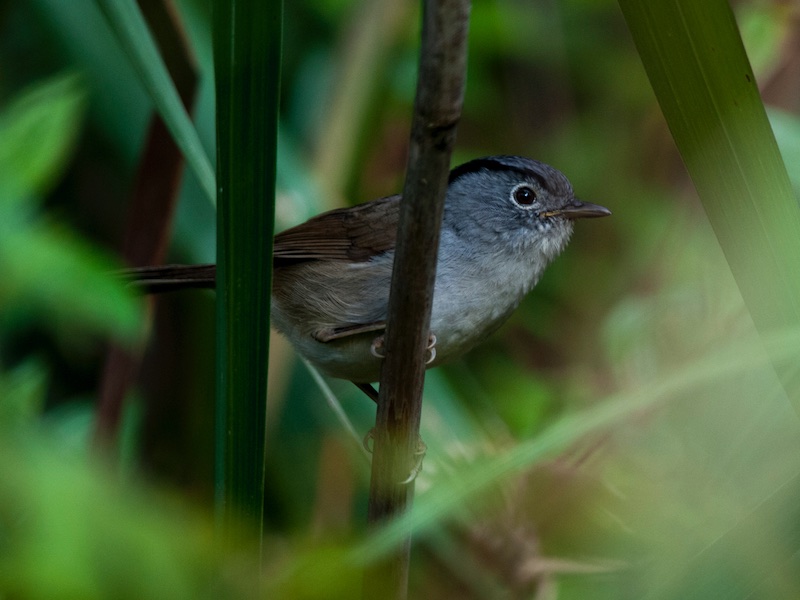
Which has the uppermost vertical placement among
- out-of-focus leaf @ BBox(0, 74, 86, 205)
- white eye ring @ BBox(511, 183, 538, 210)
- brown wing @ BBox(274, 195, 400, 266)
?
out-of-focus leaf @ BBox(0, 74, 86, 205)

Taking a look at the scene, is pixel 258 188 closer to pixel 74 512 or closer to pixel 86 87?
pixel 74 512

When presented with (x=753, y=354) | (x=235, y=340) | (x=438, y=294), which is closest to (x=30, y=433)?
(x=235, y=340)

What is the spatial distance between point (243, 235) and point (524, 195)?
1.45 meters

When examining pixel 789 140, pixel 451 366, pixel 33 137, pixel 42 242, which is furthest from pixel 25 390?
pixel 789 140

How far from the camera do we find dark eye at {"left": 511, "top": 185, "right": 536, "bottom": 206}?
2.59 m

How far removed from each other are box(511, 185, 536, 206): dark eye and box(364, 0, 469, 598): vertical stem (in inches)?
42.4

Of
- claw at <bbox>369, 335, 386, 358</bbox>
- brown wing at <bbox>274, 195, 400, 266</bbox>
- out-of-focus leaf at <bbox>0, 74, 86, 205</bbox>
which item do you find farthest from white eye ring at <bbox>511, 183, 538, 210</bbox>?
out-of-focus leaf at <bbox>0, 74, 86, 205</bbox>

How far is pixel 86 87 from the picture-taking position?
2.96 m

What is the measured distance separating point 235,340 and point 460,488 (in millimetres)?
426

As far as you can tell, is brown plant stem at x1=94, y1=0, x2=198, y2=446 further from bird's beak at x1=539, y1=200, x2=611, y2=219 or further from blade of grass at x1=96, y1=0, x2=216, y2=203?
bird's beak at x1=539, y1=200, x2=611, y2=219

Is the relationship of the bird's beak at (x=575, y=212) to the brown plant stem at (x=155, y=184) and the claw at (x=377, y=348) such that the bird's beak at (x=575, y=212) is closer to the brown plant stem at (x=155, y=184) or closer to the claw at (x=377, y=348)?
the claw at (x=377, y=348)

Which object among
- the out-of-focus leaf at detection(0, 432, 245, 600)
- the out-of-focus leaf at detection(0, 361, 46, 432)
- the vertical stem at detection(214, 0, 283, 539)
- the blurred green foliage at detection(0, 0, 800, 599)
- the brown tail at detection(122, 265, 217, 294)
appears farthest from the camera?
the brown tail at detection(122, 265, 217, 294)

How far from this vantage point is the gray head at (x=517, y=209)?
2506 mm

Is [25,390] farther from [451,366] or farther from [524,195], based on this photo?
[451,366]
